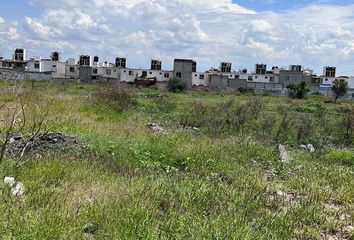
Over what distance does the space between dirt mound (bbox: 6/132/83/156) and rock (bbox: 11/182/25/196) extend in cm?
213

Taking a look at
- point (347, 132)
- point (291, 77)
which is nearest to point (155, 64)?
point (291, 77)

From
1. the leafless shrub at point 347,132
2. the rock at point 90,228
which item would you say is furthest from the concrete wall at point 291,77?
the rock at point 90,228

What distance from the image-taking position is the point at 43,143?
8523 millimetres

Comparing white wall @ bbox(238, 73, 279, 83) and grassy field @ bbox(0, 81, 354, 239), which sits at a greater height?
white wall @ bbox(238, 73, 279, 83)

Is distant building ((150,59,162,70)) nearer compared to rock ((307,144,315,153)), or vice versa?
rock ((307,144,315,153))

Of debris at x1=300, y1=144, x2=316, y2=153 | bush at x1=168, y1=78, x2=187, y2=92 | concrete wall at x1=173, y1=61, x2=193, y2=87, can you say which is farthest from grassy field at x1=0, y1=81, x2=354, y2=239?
concrete wall at x1=173, y1=61, x2=193, y2=87

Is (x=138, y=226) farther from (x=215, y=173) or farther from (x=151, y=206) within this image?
(x=215, y=173)

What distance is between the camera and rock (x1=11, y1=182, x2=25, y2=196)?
500 centimetres

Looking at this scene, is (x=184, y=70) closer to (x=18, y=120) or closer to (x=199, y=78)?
(x=199, y=78)

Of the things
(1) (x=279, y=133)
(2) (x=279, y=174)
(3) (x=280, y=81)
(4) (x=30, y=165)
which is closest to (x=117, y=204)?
(4) (x=30, y=165)

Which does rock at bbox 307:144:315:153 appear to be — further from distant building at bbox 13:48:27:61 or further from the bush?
distant building at bbox 13:48:27:61

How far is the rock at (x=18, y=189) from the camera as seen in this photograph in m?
5.00

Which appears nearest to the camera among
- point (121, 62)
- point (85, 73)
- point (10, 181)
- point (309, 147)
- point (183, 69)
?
point (10, 181)

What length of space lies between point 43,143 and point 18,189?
3.46m
